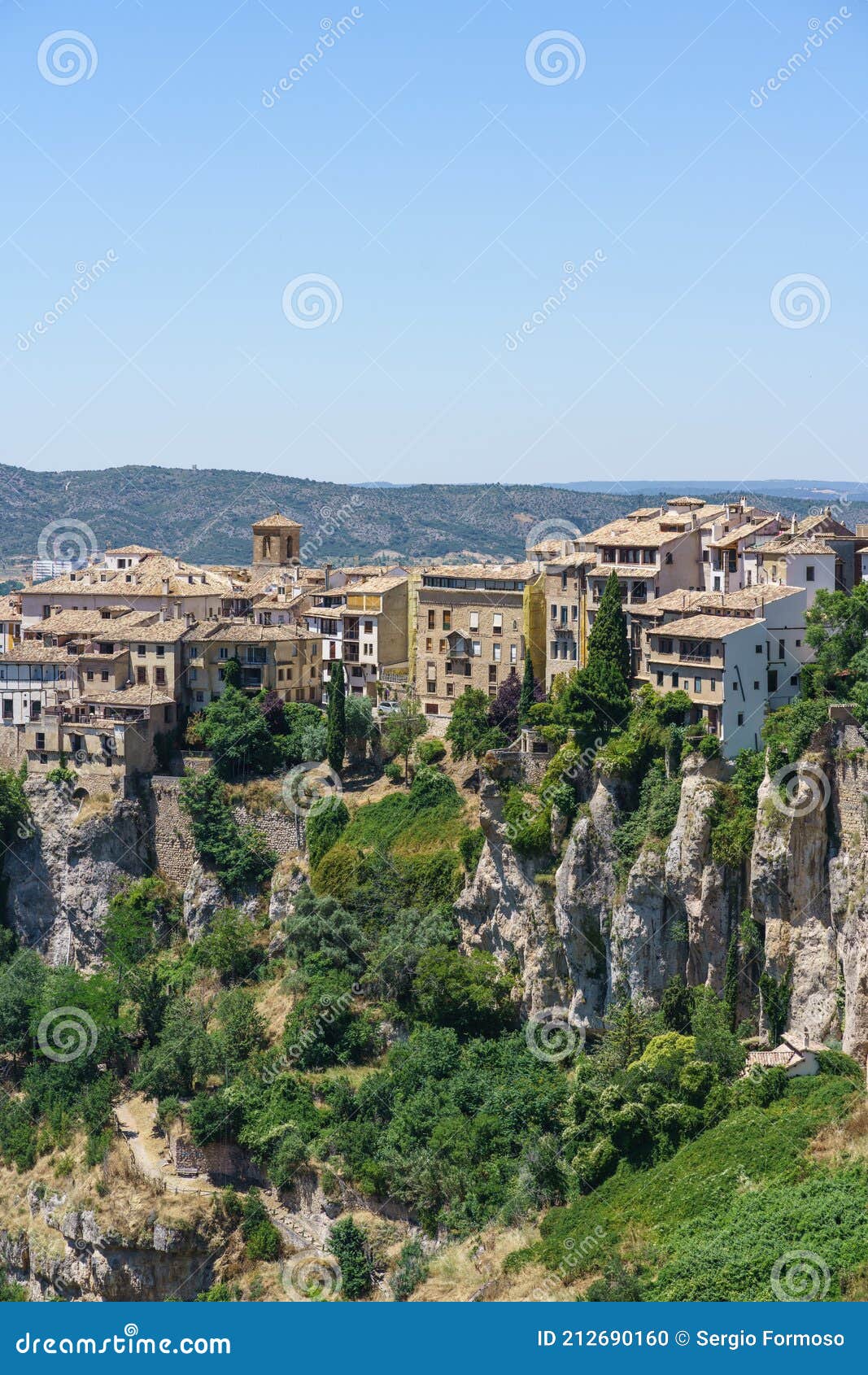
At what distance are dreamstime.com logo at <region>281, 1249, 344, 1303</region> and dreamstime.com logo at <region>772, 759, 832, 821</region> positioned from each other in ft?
54.8

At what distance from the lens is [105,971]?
219ft

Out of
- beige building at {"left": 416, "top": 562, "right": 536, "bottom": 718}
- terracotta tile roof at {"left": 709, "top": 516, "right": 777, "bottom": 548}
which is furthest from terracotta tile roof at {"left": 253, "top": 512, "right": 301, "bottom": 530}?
terracotta tile roof at {"left": 709, "top": 516, "right": 777, "bottom": 548}

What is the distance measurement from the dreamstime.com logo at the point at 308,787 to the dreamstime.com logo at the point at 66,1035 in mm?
10732

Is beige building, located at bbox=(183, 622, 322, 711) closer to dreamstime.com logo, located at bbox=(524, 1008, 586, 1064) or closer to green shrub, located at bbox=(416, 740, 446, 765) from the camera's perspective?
green shrub, located at bbox=(416, 740, 446, 765)

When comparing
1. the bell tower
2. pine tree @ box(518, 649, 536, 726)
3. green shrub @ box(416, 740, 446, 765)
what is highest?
the bell tower

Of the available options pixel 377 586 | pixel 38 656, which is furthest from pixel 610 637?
pixel 38 656

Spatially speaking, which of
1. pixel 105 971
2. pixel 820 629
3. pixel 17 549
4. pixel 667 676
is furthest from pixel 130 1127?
pixel 17 549

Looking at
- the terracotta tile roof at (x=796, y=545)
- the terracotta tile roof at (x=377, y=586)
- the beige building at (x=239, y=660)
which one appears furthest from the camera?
the terracotta tile roof at (x=377, y=586)

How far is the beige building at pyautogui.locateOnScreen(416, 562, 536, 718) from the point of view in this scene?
68000mm

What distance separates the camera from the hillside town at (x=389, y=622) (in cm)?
5875

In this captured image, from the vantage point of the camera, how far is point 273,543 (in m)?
85.8

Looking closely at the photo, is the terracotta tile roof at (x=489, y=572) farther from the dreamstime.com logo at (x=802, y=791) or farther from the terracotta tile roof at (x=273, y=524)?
the dreamstime.com logo at (x=802, y=791)

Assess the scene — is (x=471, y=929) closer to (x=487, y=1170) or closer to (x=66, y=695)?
(x=487, y=1170)

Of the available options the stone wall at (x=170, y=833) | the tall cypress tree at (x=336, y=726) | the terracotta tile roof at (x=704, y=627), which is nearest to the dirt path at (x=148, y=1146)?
the stone wall at (x=170, y=833)
